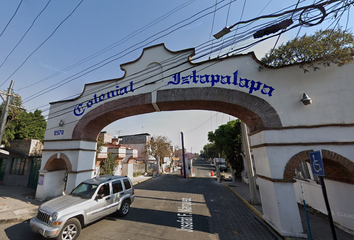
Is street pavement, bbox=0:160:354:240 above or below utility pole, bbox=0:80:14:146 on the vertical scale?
below

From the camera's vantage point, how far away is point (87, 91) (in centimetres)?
930

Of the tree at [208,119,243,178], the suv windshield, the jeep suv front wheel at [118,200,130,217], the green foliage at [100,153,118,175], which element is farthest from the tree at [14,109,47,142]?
the tree at [208,119,243,178]

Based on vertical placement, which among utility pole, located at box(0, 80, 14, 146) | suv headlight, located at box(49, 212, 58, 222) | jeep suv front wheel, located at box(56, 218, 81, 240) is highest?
utility pole, located at box(0, 80, 14, 146)

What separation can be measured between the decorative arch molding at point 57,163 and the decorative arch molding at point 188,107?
138 cm

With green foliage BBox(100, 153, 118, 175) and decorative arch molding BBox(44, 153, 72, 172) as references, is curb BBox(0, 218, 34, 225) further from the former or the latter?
green foliage BBox(100, 153, 118, 175)

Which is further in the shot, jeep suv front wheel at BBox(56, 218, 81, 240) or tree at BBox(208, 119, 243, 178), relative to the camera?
tree at BBox(208, 119, 243, 178)

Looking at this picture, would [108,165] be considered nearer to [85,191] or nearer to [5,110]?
[5,110]

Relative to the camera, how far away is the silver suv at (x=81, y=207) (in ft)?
14.2

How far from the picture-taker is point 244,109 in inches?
257

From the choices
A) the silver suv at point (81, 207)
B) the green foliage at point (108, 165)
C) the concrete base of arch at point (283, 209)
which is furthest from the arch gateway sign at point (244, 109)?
the green foliage at point (108, 165)

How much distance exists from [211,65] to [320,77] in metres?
4.31

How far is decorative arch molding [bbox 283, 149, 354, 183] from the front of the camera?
15.7ft

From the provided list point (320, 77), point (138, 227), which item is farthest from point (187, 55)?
point (138, 227)

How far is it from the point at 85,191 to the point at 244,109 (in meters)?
7.73
